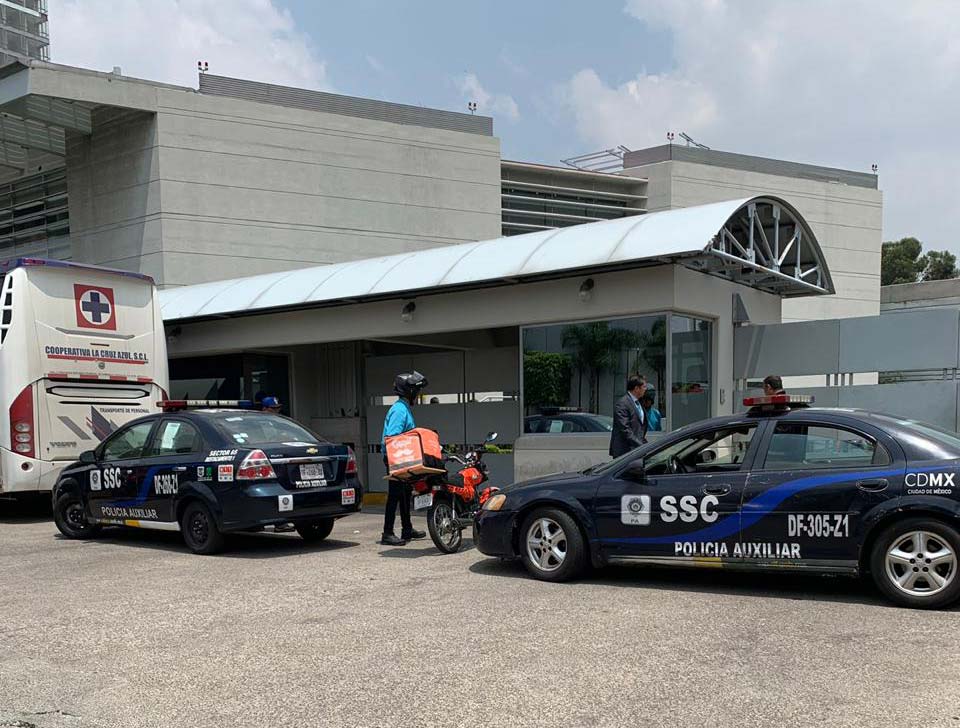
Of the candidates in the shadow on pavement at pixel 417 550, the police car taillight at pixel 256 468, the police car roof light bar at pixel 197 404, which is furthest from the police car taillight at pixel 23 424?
the shadow on pavement at pixel 417 550

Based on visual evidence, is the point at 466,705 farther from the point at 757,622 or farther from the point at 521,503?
the point at 521,503

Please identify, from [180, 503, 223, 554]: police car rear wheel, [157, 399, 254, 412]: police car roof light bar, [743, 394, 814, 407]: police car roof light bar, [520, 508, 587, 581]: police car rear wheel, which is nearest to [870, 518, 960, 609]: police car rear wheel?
[743, 394, 814, 407]: police car roof light bar

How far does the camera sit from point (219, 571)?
29.1ft

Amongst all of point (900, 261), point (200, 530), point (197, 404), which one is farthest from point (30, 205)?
point (900, 261)

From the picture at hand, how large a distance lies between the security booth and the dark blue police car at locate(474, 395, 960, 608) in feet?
13.5

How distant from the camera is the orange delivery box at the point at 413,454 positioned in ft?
31.5

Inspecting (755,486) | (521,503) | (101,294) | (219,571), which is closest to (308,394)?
(101,294)

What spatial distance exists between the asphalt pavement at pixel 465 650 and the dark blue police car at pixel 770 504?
0.92ft

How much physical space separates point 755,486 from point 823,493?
50 cm

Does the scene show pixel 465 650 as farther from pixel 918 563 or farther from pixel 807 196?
pixel 807 196

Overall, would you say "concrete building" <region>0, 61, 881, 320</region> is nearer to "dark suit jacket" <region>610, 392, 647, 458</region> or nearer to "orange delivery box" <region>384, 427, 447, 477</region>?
"orange delivery box" <region>384, 427, 447, 477</region>

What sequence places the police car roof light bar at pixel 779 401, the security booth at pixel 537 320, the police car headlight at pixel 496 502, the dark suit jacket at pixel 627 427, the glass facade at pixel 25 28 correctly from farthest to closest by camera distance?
the glass facade at pixel 25 28 < the security booth at pixel 537 320 < the dark suit jacket at pixel 627 427 < the police car headlight at pixel 496 502 < the police car roof light bar at pixel 779 401

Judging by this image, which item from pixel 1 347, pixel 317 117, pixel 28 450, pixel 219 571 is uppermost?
pixel 317 117

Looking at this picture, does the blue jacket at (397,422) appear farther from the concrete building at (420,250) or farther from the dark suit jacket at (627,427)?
the concrete building at (420,250)
